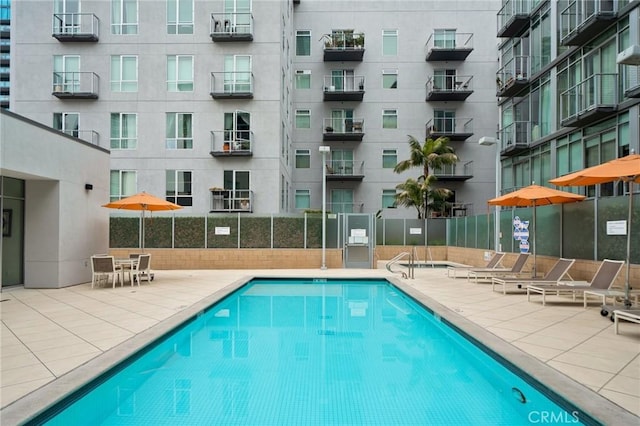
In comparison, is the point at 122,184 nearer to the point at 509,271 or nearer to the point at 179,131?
the point at 179,131

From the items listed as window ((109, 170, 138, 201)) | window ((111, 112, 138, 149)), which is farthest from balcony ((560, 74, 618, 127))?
window ((109, 170, 138, 201))

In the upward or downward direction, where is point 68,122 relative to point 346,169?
upward

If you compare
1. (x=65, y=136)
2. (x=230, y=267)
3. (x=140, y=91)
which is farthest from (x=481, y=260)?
(x=140, y=91)

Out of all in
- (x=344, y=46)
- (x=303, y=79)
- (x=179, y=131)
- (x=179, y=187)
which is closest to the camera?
(x=179, y=187)

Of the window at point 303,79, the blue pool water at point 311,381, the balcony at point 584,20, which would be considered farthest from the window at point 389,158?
the blue pool water at point 311,381

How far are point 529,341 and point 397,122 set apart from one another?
22.6 metres

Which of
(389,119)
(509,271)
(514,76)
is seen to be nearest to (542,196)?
(509,271)

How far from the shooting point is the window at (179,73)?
69.1ft

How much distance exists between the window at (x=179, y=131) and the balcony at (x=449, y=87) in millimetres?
14051

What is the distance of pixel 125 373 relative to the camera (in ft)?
17.2

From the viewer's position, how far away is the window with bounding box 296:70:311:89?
90.5 feet

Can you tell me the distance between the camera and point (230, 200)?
2056cm

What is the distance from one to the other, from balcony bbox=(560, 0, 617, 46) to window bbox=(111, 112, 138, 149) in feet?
60.2

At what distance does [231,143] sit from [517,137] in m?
12.9
